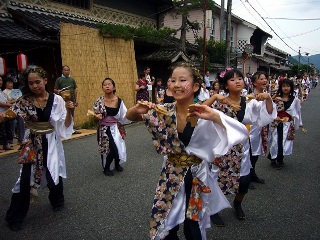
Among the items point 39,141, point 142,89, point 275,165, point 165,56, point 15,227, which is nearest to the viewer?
point 15,227

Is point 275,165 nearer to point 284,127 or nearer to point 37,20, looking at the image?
point 284,127

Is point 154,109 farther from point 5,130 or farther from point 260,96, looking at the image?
point 5,130

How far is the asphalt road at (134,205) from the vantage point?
127 inches

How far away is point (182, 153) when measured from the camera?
2.30 m

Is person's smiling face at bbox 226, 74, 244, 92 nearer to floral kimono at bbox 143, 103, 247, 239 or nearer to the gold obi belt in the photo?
floral kimono at bbox 143, 103, 247, 239

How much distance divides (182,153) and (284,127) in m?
4.02

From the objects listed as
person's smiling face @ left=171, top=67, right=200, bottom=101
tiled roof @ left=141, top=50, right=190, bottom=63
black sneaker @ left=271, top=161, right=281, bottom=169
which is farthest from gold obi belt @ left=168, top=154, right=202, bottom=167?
tiled roof @ left=141, top=50, right=190, bottom=63

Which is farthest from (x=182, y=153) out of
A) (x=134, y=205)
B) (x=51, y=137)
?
(x=51, y=137)

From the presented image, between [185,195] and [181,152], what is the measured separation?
0.37m

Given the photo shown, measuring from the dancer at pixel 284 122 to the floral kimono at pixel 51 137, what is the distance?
159 inches

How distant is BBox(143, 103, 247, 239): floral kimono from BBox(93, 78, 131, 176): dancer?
2.93 m

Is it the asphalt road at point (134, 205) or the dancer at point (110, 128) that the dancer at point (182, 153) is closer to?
the asphalt road at point (134, 205)

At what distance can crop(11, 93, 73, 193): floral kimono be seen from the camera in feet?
11.1

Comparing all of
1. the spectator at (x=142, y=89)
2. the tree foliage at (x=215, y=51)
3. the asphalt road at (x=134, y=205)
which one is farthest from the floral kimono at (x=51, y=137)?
the tree foliage at (x=215, y=51)
